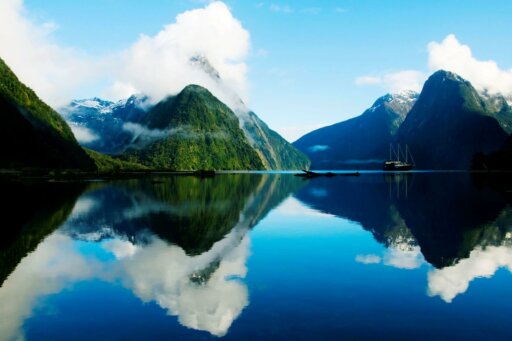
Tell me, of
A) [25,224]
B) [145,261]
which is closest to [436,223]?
[145,261]

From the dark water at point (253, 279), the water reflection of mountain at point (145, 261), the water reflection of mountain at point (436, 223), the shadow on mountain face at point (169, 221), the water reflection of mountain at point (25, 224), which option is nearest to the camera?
the dark water at point (253, 279)

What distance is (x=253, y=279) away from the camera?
92.9 feet

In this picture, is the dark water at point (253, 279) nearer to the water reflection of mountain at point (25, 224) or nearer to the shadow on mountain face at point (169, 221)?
the water reflection of mountain at point (25, 224)

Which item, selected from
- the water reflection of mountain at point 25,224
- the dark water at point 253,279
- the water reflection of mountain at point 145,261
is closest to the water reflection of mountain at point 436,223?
the dark water at point 253,279

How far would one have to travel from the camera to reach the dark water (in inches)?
778

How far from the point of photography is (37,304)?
22938 mm

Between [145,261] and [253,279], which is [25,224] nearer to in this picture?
[145,261]

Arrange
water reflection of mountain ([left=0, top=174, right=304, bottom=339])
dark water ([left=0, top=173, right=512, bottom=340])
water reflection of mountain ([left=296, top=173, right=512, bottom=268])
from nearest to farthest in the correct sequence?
dark water ([left=0, top=173, right=512, bottom=340]) → water reflection of mountain ([left=0, top=174, right=304, bottom=339]) → water reflection of mountain ([left=296, top=173, right=512, bottom=268])

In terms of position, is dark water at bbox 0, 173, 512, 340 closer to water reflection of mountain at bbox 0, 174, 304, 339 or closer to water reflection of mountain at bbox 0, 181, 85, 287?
water reflection of mountain at bbox 0, 174, 304, 339

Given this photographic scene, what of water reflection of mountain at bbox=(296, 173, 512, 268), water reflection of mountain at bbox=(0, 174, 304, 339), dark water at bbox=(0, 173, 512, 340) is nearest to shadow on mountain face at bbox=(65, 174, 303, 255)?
water reflection of mountain at bbox=(0, 174, 304, 339)

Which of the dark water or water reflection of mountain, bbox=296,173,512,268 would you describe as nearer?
the dark water

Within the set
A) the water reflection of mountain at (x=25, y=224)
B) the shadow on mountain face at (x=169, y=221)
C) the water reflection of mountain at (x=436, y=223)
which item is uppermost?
the water reflection of mountain at (x=436, y=223)

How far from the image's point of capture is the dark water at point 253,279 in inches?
778

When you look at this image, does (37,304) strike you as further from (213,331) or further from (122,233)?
(122,233)
